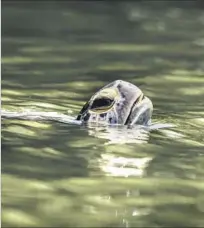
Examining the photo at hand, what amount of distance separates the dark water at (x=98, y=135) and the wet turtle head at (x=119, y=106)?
16cm

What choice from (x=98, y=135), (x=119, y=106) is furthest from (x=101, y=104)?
(x=98, y=135)

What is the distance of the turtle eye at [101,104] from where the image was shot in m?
5.44

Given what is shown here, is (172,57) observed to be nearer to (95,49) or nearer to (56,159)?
(95,49)

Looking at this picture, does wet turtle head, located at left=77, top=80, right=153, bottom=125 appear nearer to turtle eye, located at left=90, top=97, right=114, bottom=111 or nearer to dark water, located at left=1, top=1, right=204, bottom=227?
turtle eye, located at left=90, top=97, right=114, bottom=111

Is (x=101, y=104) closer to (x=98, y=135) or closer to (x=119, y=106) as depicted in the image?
(x=119, y=106)

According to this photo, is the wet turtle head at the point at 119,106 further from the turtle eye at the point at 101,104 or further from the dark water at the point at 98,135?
the dark water at the point at 98,135

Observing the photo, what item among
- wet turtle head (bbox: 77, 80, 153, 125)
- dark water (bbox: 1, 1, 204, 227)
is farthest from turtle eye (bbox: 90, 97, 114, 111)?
dark water (bbox: 1, 1, 204, 227)

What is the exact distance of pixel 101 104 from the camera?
5465 mm

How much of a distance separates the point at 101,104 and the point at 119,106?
0.12m

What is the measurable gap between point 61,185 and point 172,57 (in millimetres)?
4979

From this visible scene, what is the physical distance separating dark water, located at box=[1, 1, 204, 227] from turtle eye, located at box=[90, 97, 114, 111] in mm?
170

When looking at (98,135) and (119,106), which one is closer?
(98,135)

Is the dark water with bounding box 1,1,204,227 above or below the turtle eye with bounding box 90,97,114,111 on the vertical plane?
below

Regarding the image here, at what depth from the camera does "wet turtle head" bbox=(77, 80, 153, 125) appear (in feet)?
17.7
